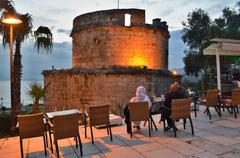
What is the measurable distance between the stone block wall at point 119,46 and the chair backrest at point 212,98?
10.4 meters

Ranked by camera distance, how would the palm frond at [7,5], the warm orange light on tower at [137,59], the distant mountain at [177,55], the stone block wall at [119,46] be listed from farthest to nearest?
the distant mountain at [177,55] → the warm orange light on tower at [137,59] → the stone block wall at [119,46] → the palm frond at [7,5]

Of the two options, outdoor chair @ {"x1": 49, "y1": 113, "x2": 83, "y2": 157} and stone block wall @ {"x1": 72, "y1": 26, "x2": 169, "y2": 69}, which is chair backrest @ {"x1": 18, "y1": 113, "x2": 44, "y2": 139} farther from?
stone block wall @ {"x1": 72, "y1": 26, "x2": 169, "y2": 69}

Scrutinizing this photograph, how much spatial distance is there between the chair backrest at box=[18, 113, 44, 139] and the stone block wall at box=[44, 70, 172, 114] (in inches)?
368

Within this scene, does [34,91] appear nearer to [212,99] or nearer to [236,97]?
[212,99]

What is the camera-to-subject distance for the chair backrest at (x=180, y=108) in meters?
5.09

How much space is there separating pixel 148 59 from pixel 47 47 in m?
9.68

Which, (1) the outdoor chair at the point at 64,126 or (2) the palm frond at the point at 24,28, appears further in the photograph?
(2) the palm frond at the point at 24,28

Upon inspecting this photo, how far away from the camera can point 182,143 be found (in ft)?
15.1

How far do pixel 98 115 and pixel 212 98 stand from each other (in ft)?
12.9

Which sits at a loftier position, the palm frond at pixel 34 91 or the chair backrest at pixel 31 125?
the palm frond at pixel 34 91

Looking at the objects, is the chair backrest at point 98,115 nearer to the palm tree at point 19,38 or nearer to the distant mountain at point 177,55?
the palm tree at point 19,38

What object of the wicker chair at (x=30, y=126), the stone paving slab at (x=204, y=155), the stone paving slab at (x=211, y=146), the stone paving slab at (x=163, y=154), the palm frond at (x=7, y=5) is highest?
the palm frond at (x=7, y=5)

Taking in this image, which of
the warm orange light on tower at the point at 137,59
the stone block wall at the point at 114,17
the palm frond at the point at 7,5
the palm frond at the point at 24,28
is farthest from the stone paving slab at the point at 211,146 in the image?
the stone block wall at the point at 114,17

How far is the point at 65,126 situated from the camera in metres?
4.14
